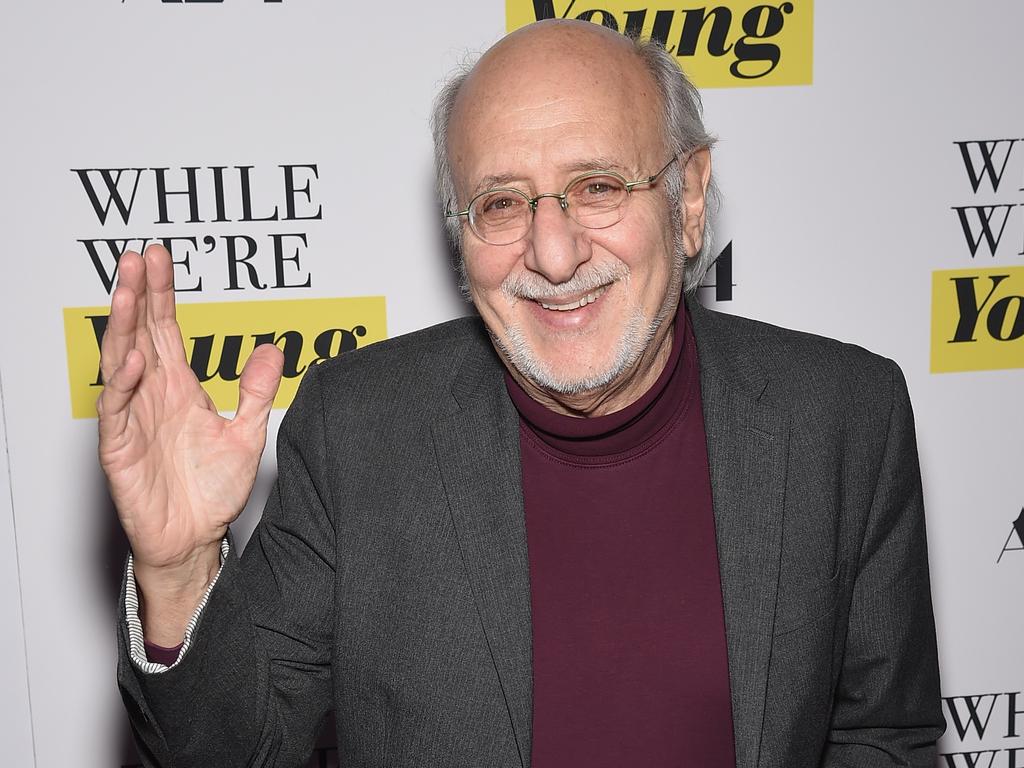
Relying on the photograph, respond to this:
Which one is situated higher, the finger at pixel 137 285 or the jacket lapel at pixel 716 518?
the finger at pixel 137 285

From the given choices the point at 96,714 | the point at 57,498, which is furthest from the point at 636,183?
the point at 96,714

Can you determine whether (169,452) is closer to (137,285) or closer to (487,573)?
(137,285)

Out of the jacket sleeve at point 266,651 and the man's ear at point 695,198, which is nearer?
the jacket sleeve at point 266,651

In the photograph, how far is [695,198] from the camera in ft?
5.42

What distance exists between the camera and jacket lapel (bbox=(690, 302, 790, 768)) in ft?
4.73

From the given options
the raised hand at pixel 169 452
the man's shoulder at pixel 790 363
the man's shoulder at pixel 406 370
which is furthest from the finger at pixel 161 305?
the man's shoulder at pixel 790 363

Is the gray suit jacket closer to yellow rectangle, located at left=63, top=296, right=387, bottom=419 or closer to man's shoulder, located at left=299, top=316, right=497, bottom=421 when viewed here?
man's shoulder, located at left=299, top=316, right=497, bottom=421

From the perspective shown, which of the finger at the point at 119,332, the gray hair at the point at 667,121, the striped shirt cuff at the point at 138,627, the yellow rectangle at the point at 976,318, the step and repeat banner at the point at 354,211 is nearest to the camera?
the finger at the point at 119,332

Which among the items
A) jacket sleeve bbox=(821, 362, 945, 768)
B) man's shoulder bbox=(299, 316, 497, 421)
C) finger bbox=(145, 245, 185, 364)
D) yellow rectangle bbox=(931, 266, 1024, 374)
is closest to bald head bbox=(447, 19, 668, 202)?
man's shoulder bbox=(299, 316, 497, 421)

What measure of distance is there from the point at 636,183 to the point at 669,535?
53 cm

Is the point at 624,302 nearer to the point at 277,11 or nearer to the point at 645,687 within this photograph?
the point at 645,687

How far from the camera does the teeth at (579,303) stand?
1.48 meters

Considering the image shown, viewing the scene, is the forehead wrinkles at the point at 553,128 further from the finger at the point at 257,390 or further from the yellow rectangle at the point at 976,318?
the yellow rectangle at the point at 976,318

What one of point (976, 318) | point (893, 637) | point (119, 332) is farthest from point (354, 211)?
point (976, 318)
